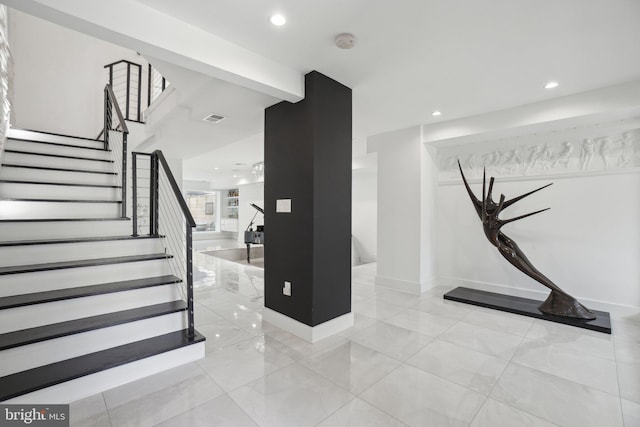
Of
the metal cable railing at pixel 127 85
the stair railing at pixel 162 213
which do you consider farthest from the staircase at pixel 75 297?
the metal cable railing at pixel 127 85

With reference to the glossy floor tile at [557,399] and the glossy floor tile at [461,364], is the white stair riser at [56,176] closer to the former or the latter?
the glossy floor tile at [461,364]

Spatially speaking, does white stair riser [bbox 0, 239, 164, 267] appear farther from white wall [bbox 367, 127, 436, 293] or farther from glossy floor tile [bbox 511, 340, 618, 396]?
glossy floor tile [bbox 511, 340, 618, 396]

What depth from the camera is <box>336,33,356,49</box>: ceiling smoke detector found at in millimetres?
2223

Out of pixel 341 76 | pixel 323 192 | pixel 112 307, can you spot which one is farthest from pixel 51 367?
pixel 341 76

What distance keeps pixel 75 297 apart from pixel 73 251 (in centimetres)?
66

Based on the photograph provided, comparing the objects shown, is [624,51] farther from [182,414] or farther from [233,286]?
[233,286]

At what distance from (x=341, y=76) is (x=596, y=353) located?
11.2 feet

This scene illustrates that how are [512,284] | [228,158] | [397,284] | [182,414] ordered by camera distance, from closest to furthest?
[182,414] < [512,284] < [397,284] < [228,158]

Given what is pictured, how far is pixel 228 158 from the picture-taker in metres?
7.68

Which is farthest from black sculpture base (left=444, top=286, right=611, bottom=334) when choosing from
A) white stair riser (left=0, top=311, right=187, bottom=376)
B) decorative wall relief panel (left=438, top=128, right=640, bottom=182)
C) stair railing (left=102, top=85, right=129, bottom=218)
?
stair railing (left=102, top=85, right=129, bottom=218)

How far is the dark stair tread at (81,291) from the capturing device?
79.4 inches

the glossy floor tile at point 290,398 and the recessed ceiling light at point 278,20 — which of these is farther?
the recessed ceiling light at point 278,20

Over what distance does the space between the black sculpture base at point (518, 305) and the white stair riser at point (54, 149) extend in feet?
17.9

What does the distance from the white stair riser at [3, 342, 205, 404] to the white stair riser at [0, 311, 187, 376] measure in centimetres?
25
